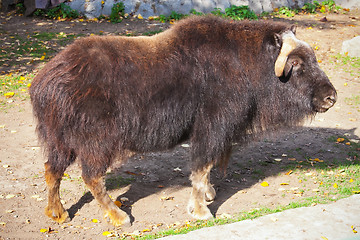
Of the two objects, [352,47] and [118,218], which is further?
[352,47]

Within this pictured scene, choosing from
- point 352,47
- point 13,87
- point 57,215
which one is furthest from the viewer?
point 352,47

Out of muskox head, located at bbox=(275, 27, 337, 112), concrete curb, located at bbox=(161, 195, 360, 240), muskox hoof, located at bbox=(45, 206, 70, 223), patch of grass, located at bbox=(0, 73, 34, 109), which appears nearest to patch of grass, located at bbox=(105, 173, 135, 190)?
muskox hoof, located at bbox=(45, 206, 70, 223)

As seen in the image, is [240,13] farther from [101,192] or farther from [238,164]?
[101,192]

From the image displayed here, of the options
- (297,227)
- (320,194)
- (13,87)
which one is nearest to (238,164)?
(320,194)

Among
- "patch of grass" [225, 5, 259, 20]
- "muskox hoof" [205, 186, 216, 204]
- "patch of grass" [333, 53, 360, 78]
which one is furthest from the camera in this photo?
"patch of grass" [225, 5, 259, 20]

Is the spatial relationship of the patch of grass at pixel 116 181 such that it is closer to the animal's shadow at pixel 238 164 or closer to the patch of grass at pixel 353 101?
the animal's shadow at pixel 238 164

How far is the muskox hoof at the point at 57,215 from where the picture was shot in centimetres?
484

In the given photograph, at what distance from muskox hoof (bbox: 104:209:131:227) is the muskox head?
2307 mm

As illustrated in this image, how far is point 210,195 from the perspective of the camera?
5.33 m

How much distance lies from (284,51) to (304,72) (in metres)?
0.38

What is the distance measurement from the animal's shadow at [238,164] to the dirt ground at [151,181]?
0.04 feet

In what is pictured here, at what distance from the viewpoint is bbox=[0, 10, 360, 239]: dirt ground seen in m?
4.87

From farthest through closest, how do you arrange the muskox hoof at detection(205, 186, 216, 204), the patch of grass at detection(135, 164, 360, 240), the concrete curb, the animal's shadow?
the animal's shadow
the muskox hoof at detection(205, 186, 216, 204)
the patch of grass at detection(135, 164, 360, 240)
the concrete curb

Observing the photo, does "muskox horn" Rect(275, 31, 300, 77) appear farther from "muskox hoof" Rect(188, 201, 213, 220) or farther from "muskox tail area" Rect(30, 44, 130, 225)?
"muskox tail area" Rect(30, 44, 130, 225)
